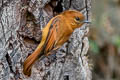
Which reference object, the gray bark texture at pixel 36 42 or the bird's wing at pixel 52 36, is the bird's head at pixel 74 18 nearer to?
the bird's wing at pixel 52 36

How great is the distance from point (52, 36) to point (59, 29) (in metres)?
0.16

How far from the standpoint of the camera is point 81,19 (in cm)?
377

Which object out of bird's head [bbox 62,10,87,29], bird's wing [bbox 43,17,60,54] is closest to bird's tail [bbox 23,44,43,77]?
bird's wing [bbox 43,17,60,54]

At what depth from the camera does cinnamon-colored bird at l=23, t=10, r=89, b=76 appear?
362 cm

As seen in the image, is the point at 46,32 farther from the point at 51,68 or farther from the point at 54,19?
the point at 51,68

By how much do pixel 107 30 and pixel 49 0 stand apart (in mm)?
3907

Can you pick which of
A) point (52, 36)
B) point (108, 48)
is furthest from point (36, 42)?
point (108, 48)

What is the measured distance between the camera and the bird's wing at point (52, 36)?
3595 mm

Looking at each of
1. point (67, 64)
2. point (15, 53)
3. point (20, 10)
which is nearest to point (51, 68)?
point (67, 64)

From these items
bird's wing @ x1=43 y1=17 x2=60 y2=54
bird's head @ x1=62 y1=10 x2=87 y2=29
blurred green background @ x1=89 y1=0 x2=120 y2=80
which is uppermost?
bird's head @ x1=62 y1=10 x2=87 y2=29

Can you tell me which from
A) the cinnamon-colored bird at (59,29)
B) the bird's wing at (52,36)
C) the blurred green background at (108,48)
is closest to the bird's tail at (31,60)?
the cinnamon-colored bird at (59,29)

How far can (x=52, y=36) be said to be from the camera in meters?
3.70

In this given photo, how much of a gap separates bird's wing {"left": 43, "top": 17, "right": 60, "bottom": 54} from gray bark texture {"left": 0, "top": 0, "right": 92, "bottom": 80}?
178 mm

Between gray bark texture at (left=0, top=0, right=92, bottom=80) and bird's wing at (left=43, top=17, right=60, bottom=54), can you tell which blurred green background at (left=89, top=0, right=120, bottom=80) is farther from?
bird's wing at (left=43, top=17, right=60, bottom=54)
